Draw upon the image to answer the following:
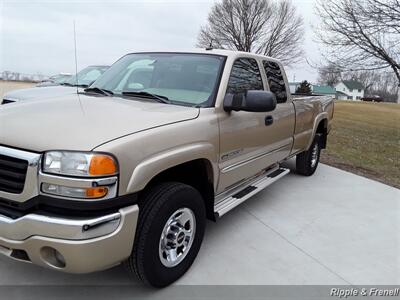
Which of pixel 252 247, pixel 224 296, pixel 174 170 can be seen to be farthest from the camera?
pixel 252 247

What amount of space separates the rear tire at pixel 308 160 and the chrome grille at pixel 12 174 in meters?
4.91

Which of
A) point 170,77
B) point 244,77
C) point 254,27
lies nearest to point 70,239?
point 170,77

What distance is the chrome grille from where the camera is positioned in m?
2.32

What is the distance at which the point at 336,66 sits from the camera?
555 inches

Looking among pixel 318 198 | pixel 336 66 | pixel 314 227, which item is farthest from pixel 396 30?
pixel 314 227

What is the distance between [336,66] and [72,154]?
537 inches

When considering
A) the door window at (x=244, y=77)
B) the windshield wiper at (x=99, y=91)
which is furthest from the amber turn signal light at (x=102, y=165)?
the door window at (x=244, y=77)

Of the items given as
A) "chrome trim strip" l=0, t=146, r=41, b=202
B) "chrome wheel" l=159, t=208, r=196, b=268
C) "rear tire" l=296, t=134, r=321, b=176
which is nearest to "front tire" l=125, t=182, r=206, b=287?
"chrome wheel" l=159, t=208, r=196, b=268

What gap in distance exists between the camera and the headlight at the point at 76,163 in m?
2.25

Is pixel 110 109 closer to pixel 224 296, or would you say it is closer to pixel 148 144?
pixel 148 144

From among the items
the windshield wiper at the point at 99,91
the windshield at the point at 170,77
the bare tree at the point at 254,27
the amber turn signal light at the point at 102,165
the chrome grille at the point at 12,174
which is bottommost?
the chrome grille at the point at 12,174

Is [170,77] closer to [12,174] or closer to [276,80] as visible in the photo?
[276,80]

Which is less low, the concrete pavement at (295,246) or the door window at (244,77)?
the door window at (244,77)

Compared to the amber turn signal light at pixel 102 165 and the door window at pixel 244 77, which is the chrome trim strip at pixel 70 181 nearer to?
the amber turn signal light at pixel 102 165
